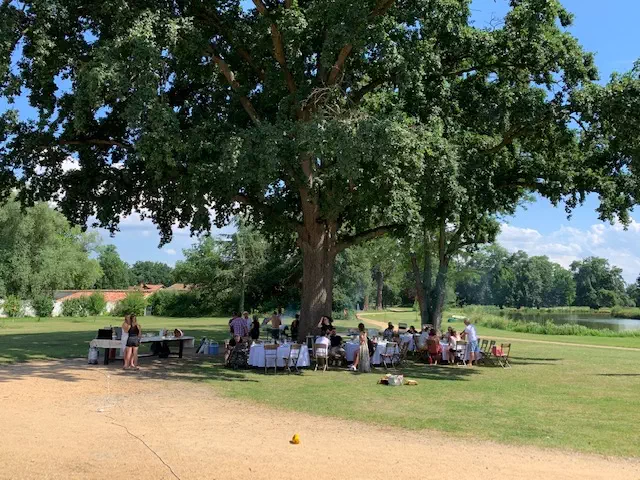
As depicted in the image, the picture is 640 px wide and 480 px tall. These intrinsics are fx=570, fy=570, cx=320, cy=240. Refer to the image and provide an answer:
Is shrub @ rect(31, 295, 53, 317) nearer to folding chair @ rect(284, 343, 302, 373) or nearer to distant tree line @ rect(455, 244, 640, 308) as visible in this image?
folding chair @ rect(284, 343, 302, 373)

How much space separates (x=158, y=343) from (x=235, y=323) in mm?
→ 2968

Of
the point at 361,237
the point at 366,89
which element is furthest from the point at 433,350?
the point at 366,89

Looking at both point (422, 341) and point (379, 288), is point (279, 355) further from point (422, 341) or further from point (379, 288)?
point (379, 288)

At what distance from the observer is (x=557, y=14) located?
1706cm

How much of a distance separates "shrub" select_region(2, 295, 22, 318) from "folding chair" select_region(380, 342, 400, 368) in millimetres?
35295

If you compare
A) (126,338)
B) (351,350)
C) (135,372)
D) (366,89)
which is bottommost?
Result: (135,372)

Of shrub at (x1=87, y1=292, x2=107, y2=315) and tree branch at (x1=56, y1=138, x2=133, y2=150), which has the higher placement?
tree branch at (x1=56, y1=138, x2=133, y2=150)

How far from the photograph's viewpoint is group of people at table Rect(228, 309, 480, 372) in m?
16.1

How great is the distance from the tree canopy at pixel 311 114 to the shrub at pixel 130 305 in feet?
94.7

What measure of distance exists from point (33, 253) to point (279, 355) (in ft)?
122

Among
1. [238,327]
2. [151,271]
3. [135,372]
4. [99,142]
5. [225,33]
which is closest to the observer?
[135,372]

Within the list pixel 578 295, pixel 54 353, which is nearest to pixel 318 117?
pixel 54 353

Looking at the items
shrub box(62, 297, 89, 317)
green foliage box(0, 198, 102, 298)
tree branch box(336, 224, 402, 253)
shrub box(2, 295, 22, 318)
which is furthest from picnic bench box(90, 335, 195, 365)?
shrub box(62, 297, 89, 317)

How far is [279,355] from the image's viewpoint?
15594mm
